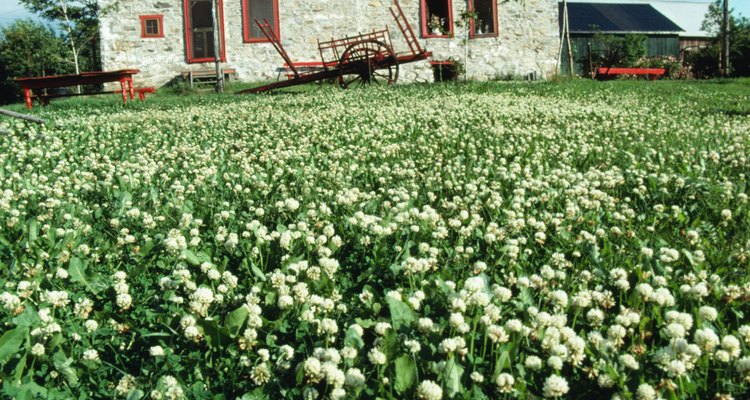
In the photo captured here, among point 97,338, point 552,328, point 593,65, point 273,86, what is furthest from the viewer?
point 593,65

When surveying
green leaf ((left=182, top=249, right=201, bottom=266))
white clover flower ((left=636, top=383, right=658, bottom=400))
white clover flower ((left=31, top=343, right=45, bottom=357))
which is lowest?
white clover flower ((left=636, top=383, right=658, bottom=400))

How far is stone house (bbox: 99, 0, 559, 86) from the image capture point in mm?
20469

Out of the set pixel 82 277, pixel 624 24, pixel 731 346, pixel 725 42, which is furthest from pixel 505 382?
pixel 624 24

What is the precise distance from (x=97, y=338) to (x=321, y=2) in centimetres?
A: 1993

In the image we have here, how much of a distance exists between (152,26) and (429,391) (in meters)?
21.3

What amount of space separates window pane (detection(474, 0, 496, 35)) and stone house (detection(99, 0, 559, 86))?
366 mm

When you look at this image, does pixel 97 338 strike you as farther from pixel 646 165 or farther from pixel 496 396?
pixel 646 165

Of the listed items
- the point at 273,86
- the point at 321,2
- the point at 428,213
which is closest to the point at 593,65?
the point at 321,2

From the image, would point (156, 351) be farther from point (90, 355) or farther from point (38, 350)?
point (38, 350)

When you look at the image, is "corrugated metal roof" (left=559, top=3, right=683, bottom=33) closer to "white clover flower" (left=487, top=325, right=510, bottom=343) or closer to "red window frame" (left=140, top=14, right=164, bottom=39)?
"red window frame" (left=140, top=14, right=164, bottom=39)

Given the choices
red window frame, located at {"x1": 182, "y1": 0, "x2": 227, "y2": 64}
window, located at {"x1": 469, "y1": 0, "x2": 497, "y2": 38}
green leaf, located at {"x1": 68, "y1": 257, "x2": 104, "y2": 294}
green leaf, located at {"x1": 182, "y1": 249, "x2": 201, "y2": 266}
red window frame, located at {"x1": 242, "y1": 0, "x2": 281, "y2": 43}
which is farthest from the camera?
window, located at {"x1": 469, "y1": 0, "x2": 497, "y2": 38}

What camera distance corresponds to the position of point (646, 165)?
467cm

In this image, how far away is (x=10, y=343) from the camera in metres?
1.97

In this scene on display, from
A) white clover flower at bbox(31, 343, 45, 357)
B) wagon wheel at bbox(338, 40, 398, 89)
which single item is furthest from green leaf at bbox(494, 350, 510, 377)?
wagon wheel at bbox(338, 40, 398, 89)
